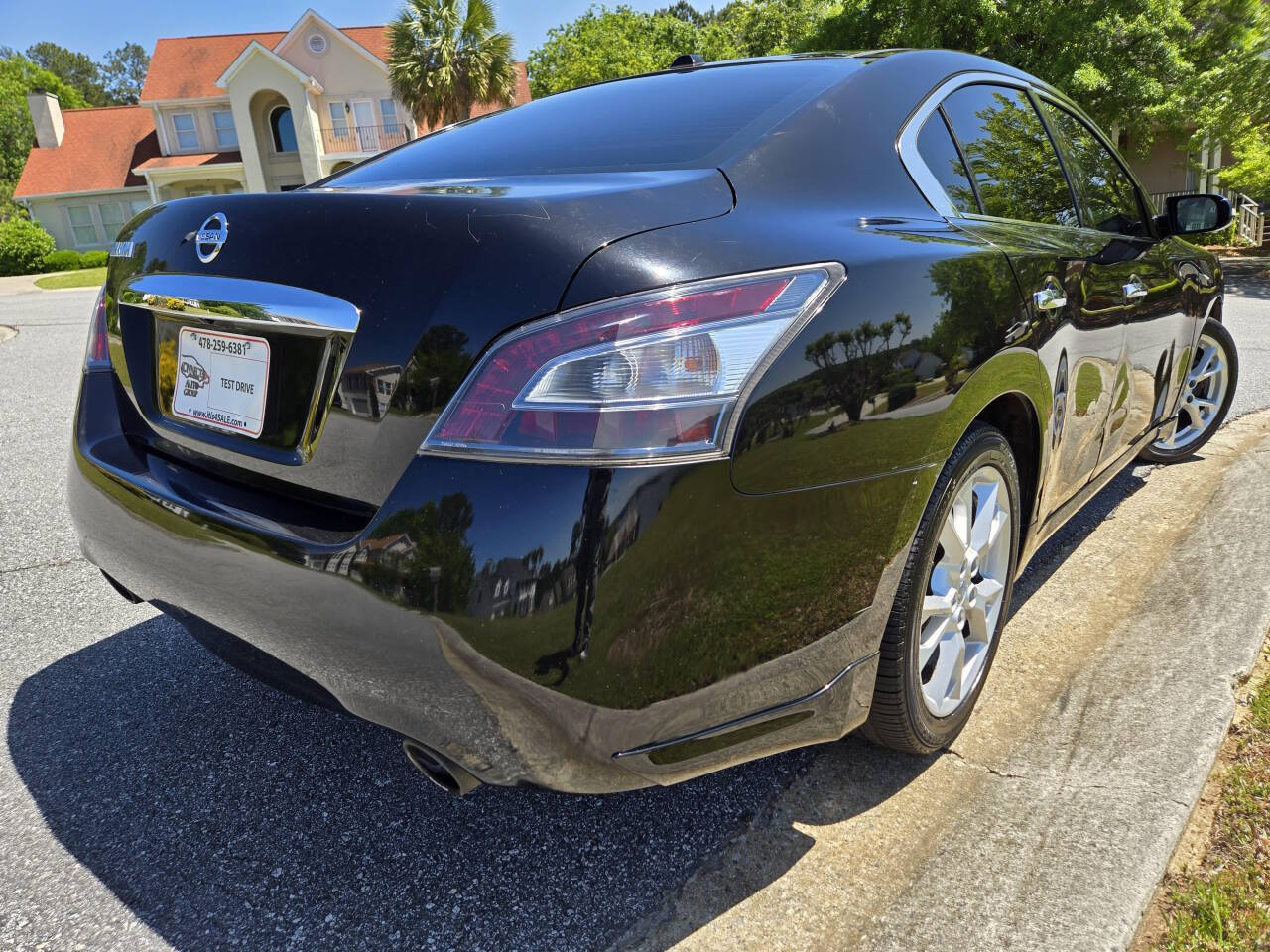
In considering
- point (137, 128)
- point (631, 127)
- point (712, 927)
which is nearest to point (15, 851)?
point (712, 927)

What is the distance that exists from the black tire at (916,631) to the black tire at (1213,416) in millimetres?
2685

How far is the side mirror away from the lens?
357 cm

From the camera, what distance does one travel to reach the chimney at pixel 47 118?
126 feet

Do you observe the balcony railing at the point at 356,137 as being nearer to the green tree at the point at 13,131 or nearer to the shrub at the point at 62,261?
the shrub at the point at 62,261

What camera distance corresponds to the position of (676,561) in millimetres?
Answer: 1400

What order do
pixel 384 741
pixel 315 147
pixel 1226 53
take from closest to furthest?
pixel 384 741, pixel 1226 53, pixel 315 147

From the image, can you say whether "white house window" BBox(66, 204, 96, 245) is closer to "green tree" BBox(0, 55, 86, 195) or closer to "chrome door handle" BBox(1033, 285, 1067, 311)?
"green tree" BBox(0, 55, 86, 195)

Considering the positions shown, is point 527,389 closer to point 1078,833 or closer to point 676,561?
point 676,561

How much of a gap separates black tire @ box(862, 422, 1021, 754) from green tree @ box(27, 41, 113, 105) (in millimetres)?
104238

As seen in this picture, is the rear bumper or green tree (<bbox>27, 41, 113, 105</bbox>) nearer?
the rear bumper

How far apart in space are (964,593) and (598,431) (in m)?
1.19

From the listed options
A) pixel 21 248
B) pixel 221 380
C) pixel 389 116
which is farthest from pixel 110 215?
pixel 221 380

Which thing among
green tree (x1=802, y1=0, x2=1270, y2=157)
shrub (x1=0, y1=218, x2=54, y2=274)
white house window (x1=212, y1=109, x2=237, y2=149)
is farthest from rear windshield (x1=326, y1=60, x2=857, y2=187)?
white house window (x1=212, y1=109, x2=237, y2=149)

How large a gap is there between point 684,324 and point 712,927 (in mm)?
1160
